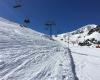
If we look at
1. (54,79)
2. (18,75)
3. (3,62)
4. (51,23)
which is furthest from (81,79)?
(51,23)

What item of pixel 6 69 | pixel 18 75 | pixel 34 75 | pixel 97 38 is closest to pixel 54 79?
pixel 34 75

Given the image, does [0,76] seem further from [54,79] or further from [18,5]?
[18,5]

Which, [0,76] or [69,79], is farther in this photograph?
[69,79]

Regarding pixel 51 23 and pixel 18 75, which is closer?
pixel 18 75

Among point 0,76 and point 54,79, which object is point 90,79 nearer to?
point 54,79

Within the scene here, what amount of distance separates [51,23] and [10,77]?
2630 inches

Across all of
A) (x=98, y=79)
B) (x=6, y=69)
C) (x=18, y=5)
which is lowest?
(x=98, y=79)

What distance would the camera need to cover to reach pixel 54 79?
893cm

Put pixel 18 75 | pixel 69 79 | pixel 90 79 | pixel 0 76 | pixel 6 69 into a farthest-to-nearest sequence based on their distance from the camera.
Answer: pixel 90 79 → pixel 69 79 → pixel 6 69 → pixel 18 75 → pixel 0 76

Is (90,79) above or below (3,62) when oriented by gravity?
below

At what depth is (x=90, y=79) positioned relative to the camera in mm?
10438

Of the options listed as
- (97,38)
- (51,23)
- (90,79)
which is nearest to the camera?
(90,79)

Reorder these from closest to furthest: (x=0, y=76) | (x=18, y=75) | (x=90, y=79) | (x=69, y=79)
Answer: (x=0, y=76) < (x=18, y=75) < (x=69, y=79) < (x=90, y=79)

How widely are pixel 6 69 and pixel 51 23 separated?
216ft
